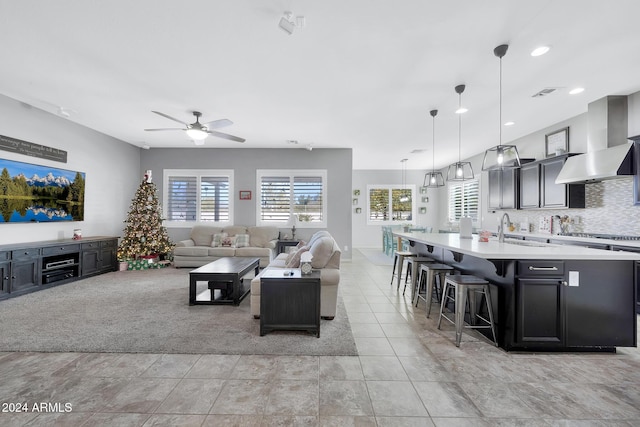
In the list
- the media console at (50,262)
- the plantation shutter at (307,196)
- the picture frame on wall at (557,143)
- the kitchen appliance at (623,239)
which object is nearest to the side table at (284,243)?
the plantation shutter at (307,196)

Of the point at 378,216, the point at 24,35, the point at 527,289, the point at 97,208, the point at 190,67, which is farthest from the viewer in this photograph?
the point at 378,216

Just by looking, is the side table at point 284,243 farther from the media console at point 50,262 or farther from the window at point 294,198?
the media console at point 50,262

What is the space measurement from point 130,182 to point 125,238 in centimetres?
165

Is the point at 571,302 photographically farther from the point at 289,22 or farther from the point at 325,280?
the point at 289,22

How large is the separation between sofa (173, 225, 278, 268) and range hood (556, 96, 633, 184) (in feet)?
18.2

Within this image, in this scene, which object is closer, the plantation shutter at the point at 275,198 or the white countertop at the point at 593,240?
the white countertop at the point at 593,240

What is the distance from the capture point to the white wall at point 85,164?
14.2ft

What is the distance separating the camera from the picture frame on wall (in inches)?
193

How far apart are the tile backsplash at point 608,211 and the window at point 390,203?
17.3 ft

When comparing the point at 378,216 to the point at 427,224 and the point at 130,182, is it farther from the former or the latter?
the point at 130,182

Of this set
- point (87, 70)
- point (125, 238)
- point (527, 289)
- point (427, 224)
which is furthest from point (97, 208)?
point (427, 224)

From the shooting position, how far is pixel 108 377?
208cm

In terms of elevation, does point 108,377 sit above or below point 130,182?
below

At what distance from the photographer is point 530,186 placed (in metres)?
5.34
